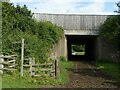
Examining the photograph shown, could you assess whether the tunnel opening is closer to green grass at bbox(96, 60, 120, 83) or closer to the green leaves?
the green leaves

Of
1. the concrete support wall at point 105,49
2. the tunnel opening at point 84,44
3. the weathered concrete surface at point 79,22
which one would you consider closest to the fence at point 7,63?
the weathered concrete surface at point 79,22

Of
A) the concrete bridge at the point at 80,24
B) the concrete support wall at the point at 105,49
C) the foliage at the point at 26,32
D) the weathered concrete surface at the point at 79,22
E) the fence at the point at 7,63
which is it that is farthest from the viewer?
the weathered concrete surface at the point at 79,22

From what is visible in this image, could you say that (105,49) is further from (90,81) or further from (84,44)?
(84,44)

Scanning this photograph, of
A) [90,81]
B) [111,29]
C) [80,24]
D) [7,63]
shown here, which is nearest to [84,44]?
[80,24]

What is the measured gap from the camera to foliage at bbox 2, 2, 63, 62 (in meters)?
19.8

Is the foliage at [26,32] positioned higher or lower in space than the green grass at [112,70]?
higher

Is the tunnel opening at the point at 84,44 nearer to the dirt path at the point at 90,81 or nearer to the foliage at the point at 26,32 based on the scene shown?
the foliage at the point at 26,32

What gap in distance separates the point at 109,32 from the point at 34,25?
885 centimetres

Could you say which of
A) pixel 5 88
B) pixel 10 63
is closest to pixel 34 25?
pixel 10 63

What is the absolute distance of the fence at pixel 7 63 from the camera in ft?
54.6

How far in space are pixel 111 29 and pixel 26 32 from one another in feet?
34.7

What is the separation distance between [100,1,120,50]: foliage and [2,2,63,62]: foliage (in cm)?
420

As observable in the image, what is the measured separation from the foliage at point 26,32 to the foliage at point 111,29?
4196 mm

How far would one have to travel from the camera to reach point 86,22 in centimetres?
3638
